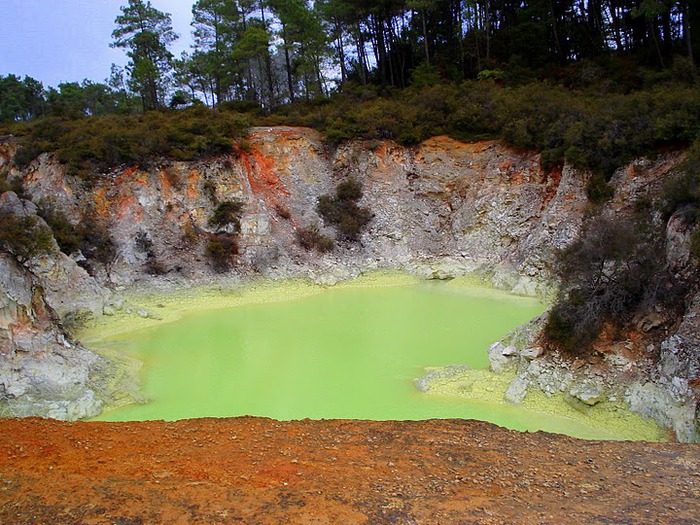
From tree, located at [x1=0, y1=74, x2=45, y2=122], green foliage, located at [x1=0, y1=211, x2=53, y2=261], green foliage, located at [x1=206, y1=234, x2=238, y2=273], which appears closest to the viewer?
green foliage, located at [x1=0, y1=211, x2=53, y2=261]

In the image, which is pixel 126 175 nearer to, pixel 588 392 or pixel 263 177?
pixel 263 177

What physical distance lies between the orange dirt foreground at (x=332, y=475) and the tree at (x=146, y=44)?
105ft

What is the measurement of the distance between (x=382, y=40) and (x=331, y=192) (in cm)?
1593

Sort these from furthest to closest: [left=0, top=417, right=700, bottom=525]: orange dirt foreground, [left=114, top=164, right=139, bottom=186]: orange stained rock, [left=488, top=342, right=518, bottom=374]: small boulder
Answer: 1. [left=114, top=164, right=139, bottom=186]: orange stained rock
2. [left=488, top=342, right=518, bottom=374]: small boulder
3. [left=0, top=417, right=700, bottom=525]: orange dirt foreground

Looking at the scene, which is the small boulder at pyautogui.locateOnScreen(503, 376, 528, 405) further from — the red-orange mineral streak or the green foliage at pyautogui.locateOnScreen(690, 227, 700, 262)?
the red-orange mineral streak

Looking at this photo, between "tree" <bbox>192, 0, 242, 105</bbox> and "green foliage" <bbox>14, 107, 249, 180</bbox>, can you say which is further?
"tree" <bbox>192, 0, 242, 105</bbox>

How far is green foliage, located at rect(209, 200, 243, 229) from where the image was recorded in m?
25.3

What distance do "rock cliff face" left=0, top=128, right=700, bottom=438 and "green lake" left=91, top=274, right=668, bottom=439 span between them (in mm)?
2358

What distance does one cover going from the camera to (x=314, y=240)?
85.7ft

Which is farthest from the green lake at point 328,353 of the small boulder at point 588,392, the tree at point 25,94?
the tree at point 25,94

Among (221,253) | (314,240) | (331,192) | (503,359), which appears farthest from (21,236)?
(331,192)

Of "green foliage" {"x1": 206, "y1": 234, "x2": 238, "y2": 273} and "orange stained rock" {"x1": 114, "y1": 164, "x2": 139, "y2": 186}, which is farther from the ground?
"orange stained rock" {"x1": 114, "y1": 164, "x2": 139, "y2": 186}

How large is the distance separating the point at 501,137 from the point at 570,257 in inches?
614

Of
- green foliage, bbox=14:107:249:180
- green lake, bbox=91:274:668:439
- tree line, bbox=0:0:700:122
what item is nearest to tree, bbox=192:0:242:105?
tree line, bbox=0:0:700:122
